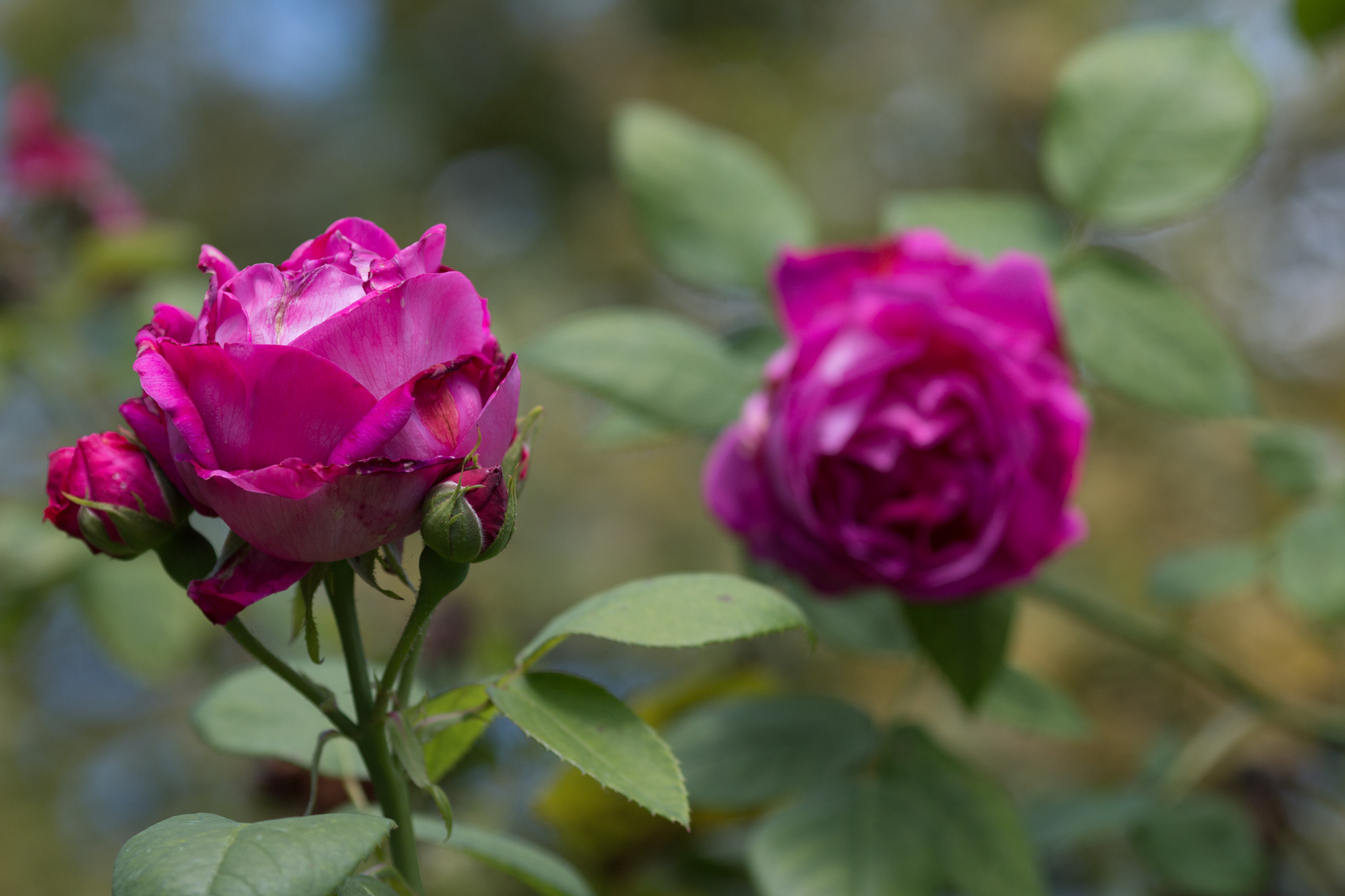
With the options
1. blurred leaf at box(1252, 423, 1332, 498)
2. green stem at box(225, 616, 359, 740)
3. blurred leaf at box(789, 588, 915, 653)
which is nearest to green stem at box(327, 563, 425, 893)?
green stem at box(225, 616, 359, 740)

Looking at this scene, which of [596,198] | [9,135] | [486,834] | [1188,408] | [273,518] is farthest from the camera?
[596,198]

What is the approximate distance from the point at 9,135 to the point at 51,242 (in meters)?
0.09

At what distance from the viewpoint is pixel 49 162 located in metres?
0.82

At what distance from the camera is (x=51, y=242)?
2.78 ft

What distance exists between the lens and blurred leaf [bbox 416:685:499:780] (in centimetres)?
27

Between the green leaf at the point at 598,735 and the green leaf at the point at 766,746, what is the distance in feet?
0.54

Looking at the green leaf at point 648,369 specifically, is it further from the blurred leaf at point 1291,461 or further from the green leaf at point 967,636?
the blurred leaf at point 1291,461

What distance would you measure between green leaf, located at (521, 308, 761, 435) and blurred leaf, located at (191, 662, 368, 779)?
0.50ft

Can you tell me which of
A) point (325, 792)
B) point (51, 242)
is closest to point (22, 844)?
point (51, 242)

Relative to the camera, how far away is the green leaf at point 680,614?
0.80 feet

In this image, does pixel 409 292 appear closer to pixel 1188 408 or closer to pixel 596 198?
pixel 1188 408

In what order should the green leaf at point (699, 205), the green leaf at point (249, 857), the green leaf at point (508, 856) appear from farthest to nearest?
the green leaf at point (699, 205)
the green leaf at point (508, 856)
the green leaf at point (249, 857)

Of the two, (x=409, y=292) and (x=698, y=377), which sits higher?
(x=409, y=292)

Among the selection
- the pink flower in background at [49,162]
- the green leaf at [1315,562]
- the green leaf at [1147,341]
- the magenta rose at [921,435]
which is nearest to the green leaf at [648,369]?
the magenta rose at [921,435]
